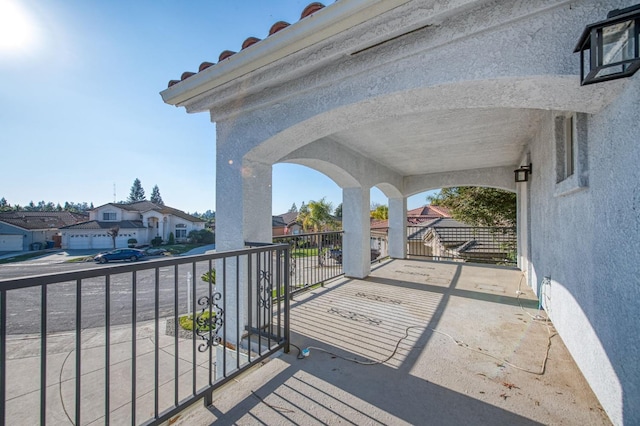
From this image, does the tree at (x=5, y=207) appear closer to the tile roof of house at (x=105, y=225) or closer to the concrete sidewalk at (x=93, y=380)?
the tile roof of house at (x=105, y=225)

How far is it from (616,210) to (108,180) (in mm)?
70112

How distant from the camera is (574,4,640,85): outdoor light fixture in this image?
3.92ft

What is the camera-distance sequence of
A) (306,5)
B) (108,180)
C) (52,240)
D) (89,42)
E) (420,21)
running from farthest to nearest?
(108,180) → (52,240) → (89,42) → (306,5) → (420,21)

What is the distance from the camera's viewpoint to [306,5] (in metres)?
2.04

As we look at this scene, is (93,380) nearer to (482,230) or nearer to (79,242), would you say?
(482,230)

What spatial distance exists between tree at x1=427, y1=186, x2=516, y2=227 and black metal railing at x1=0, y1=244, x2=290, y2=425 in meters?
8.92

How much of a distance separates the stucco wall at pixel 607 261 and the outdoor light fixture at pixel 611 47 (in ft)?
0.39

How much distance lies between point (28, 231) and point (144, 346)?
38.5 metres

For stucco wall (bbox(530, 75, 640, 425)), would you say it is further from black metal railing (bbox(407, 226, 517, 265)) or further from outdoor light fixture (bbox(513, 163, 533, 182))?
black metal railing (bbox(407, 226, 517, 265))

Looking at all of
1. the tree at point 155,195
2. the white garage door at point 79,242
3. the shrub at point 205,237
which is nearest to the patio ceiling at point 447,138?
the shrub at point 205,237

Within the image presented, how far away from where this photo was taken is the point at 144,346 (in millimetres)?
6301

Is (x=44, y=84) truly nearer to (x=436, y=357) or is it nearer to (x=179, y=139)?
(x=179, y=139)

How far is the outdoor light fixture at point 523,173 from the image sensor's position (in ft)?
16.2

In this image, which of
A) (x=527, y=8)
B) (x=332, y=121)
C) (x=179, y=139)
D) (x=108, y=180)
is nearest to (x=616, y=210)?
(x=527, y=8)
